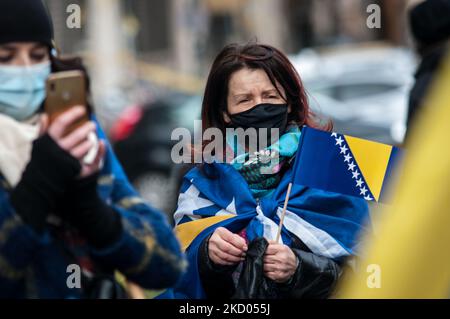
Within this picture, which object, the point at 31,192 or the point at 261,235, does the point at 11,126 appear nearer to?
the point at 31,192

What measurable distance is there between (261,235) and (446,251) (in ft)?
3.99

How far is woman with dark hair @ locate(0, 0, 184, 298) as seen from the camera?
2.16m

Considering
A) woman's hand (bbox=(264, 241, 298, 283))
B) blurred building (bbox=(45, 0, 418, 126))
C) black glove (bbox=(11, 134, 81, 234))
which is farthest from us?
blurred building (bbox=(45, 0, 418, 126))

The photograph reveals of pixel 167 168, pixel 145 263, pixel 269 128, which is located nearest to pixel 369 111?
pixel 167 168

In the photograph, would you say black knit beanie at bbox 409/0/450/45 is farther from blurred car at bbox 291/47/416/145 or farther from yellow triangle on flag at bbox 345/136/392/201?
blurred car at bbox 291/47/416/145

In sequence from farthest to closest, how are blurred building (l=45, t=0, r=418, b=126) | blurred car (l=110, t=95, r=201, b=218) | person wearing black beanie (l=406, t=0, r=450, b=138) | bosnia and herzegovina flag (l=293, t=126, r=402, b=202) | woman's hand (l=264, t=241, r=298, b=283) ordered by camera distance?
blurred building (l=45, t=0, r=418, b=126) < blurred car (l=110, t=95, r=201, b=218) < person wearing black beanie (l=406, t=0, r=450, b=138) < bosnia and herzegovina flag (l=293, t=126, r=402, b=202) < woman's hand (l=264, t=241, r=298, b=283)

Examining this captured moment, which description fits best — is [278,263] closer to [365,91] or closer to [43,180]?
[43,180]

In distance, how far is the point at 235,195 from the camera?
3.05 metres

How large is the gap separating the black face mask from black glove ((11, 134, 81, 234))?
39.8 inches

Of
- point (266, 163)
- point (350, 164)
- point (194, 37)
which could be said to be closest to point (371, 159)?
point (350, 164)

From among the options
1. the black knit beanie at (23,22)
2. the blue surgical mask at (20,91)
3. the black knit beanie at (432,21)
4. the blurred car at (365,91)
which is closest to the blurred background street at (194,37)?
the blurred car at (365,91)

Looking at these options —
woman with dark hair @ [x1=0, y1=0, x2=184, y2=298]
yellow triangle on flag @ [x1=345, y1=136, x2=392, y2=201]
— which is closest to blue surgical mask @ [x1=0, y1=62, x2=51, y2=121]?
woman with dark hair @ [x1=0, y1=0, x2=184, y2=298]

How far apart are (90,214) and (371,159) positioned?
118cm

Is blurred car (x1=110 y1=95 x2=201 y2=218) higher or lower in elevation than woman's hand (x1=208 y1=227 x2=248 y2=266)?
lower
